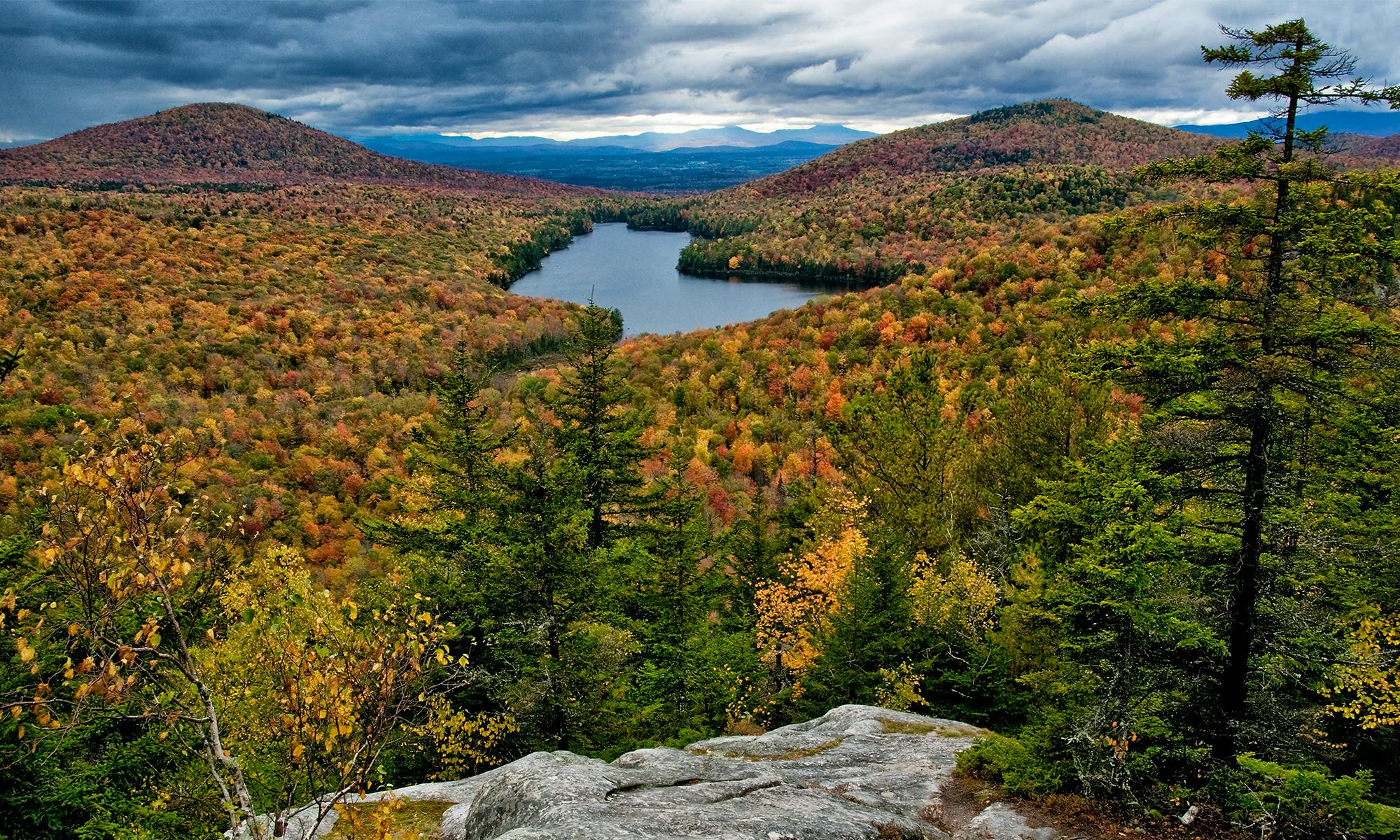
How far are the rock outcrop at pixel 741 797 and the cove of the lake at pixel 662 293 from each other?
108496 millimetres

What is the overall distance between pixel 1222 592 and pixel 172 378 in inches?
3664

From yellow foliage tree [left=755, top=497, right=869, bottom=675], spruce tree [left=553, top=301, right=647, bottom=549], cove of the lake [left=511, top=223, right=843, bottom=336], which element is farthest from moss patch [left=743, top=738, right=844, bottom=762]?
cove of the lake [left=511, top=223, right=843, bottom=336]

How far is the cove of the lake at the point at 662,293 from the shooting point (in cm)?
13150

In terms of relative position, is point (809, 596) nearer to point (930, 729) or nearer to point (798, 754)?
point (930, 729)

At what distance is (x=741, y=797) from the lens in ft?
30.6

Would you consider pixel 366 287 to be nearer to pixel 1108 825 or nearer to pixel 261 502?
pixel 261 502

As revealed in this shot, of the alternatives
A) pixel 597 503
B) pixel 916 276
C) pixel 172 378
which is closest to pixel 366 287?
pixel 172 378

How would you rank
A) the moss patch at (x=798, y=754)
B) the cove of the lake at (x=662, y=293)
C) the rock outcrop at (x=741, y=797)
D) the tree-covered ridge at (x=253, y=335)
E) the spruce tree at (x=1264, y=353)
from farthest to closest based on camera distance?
the cove of the lake at (x=662, y=293)
the tree-covered ridge at (x=253, y=335)
the moss patch at (x=798, y=754)
the spruce tree at (x=1264, y=353)
the rock outcrop at (x=741, y=797)

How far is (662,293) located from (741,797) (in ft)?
483

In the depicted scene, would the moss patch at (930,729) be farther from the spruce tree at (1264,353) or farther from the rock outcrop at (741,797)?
the spruce tree at (1264,353)

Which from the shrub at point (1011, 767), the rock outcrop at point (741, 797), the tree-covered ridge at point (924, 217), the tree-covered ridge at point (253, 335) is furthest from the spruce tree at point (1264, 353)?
the tree-covered ridge at point (924, 217)

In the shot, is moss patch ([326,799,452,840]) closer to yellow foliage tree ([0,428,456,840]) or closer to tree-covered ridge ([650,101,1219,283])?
yellow foliage tree ([0,428,456,840])

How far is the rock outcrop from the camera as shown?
7992 millimetres

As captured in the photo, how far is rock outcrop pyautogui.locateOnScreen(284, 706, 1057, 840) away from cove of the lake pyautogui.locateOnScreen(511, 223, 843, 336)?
356 ft
